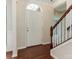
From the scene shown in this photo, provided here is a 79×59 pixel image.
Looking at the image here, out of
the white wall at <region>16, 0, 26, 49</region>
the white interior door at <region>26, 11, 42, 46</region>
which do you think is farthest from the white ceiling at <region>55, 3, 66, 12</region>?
the white wall at <region>16, 0, 26, 49</region>

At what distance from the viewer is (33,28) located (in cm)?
702

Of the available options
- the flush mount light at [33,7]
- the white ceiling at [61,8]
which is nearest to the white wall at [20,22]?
the flush mount light at [33,7]

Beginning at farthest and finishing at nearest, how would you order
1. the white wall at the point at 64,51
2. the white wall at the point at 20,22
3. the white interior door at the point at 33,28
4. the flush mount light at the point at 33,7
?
1. the flush mount light at the point at 33,7
2. the white interior door at the point at 33,28
3. the white wall at the point at 20,22
4. the white wall at the point at 64,51

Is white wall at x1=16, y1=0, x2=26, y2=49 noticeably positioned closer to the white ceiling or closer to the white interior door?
the white interior door

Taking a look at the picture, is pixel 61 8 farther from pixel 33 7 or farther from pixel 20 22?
pixel 20 22

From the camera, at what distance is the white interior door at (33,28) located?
6.71m

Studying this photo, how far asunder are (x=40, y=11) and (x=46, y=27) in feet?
3.54

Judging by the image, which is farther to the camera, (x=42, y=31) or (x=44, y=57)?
(x=42, y=31)

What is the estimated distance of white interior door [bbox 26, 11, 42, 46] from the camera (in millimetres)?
6707

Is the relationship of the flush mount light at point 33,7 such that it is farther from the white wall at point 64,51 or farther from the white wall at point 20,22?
the white wall at point 64,51
